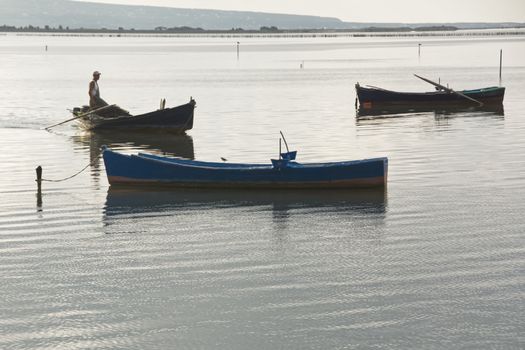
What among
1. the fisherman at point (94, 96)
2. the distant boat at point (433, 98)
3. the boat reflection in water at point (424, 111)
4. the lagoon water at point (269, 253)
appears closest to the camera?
the lagoon water at point (269, 253)

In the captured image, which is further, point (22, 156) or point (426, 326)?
point (22, 156)

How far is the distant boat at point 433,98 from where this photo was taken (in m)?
53.4

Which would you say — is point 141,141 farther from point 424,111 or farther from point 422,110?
point 422,110

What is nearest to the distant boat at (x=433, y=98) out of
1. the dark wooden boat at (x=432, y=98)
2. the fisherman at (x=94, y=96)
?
the dark wooden boat at (x=432, y=98)

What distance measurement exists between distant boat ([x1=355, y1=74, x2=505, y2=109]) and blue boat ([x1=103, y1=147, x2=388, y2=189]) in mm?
29079

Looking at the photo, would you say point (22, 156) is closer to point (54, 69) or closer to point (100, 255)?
point (100, 255)

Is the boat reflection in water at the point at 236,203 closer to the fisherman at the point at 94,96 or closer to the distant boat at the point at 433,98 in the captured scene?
the fisherman at the point at 94,96

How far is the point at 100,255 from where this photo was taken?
18766 millimetres

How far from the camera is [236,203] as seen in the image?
950 inches

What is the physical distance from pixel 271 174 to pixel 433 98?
30.2 meters

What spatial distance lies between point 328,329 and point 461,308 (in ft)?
7.83

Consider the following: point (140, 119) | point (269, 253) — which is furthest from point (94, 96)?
point (269, 253)

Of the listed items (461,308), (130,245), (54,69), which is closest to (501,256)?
(461,308)

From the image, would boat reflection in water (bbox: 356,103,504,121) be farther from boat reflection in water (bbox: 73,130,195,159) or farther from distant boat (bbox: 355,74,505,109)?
boat reflection in water (bbox: 73,130,195,159)
